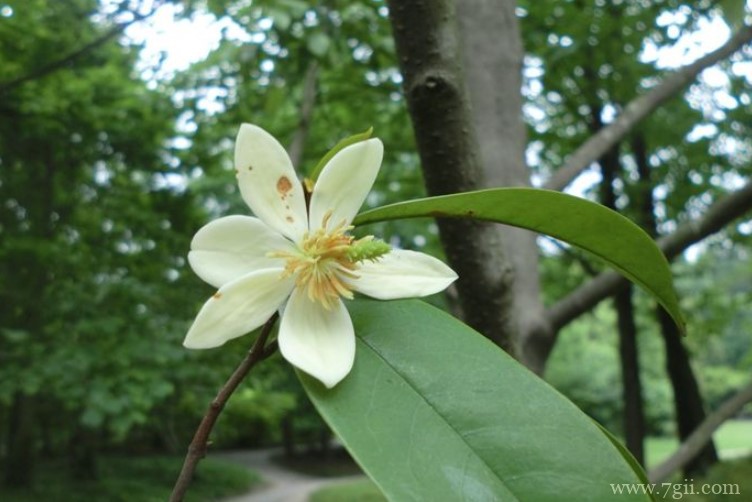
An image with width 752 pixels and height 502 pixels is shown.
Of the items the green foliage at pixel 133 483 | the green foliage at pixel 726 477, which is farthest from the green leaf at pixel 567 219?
the green foliage at pixel 726 477

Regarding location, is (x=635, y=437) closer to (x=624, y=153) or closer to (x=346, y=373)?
(x=624, y=153)

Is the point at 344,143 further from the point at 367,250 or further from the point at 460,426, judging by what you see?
the point at 460,426

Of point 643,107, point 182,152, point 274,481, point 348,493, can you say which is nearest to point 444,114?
point 643,107

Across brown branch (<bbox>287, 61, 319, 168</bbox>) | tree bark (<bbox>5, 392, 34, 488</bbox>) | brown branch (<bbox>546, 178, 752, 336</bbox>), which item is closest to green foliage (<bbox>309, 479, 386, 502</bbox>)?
tree bark (<bbox>5, 392, 34, 488</bbox>)

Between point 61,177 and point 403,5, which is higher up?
point 403,5

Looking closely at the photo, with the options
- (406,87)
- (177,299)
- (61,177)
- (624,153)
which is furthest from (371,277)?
(624,153)

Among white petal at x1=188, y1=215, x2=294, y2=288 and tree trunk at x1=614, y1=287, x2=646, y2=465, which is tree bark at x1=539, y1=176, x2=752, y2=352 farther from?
tree trunk at x1=614, y1=287, x2=646, y2=465
